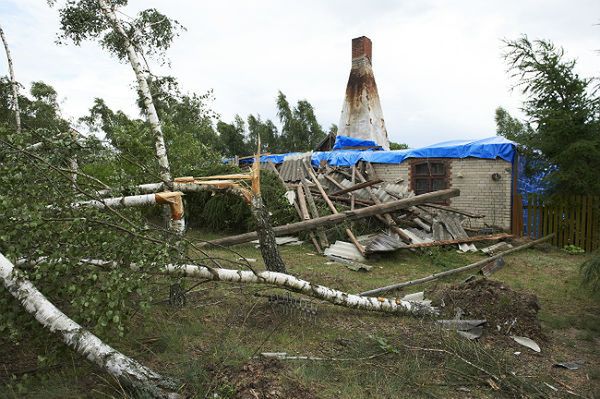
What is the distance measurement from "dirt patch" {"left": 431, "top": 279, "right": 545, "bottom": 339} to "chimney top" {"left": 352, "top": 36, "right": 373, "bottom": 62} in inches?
642

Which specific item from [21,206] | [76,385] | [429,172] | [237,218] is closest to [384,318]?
[76,385]

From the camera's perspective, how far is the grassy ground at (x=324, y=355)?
302 cm

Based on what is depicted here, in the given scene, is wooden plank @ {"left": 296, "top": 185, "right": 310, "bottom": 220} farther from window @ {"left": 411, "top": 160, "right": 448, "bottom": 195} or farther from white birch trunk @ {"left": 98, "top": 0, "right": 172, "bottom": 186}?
white birch trunk @ {"left": 98, "top": 0, "right": 172, "bottom": 186}

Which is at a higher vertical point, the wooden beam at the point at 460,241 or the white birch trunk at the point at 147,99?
the white birch trunk at the point at 147,99

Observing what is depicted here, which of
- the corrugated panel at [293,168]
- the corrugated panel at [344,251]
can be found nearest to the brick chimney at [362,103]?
the corrugated panel at [293,168]

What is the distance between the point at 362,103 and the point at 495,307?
599 inches

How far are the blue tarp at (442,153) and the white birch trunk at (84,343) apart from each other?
11065mm

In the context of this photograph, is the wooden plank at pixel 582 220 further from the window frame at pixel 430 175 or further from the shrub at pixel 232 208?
the shrub at pixel 232 208

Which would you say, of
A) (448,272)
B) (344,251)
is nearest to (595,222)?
(448,272)

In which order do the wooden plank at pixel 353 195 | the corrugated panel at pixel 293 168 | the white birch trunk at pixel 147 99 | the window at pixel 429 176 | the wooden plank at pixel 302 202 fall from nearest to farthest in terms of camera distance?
the white birch trunk at pixel 147 99
the wooden plank at pixel 302 202
the wooden plank at pixel 353 195
the window at pixel 429 176
the corrugated panel at pixel 293 168

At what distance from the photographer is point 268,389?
8.98 feet

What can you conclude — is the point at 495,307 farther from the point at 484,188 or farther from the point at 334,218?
the point at 484,188

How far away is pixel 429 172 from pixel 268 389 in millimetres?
11053

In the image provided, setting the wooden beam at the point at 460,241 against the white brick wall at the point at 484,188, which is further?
the white brick wall at the point at 484,188
